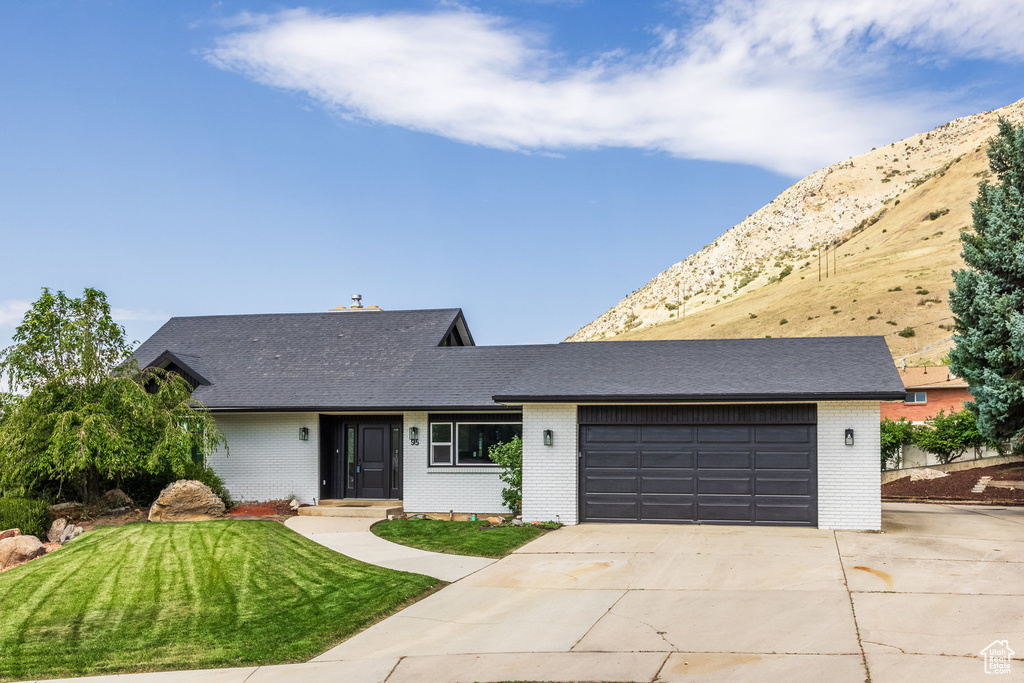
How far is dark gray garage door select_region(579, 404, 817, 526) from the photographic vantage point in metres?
16.6

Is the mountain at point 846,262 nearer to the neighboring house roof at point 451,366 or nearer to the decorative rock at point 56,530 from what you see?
the neighboring house roof at point 451,366

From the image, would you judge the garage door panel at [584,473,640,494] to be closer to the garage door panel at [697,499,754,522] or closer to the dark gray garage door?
the dark gray garage door

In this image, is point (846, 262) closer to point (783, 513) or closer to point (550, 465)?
point (783, 513)

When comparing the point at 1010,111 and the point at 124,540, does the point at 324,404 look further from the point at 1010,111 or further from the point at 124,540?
the point at 1010,111

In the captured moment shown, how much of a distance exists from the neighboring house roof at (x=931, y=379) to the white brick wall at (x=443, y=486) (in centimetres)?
2625

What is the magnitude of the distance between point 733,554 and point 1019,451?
12795 mm

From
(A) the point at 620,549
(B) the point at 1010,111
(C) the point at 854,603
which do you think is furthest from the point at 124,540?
(B) the point at 1010,111

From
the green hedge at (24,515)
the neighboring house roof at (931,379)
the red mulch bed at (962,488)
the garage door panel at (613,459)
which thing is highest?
the neighboring house roof at (931,379)

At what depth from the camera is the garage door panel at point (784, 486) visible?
16.5 metres

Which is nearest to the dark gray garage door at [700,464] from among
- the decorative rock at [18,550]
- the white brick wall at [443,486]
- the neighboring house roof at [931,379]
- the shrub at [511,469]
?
the shrub at [511,469]

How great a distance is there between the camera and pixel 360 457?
20578 mm

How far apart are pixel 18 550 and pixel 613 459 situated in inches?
439

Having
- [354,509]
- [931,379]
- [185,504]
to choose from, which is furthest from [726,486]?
[931,379]

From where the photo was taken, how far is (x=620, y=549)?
14461 millimetres
